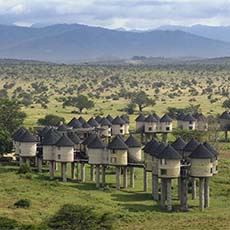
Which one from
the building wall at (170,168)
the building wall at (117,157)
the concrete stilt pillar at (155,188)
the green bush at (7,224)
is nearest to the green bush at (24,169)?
the building wall at (117,157)

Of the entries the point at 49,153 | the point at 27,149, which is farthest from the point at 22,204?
the point at 27,149

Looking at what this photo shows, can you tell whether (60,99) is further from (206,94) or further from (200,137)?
(200,137)

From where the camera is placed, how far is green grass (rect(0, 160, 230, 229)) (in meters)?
57.0

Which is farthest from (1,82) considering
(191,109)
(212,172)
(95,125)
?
(212,172)

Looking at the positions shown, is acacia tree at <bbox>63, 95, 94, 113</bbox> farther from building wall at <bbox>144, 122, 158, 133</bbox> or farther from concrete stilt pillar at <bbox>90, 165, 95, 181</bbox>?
concrete stilt pillar at <bbox>90, 165, 95, 181</bbox>

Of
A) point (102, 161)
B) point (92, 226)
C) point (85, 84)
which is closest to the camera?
point (92, 226)

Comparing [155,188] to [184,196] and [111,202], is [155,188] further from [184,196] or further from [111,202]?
[111,202]

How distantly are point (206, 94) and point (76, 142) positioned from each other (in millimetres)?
95574

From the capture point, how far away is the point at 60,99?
152500mm

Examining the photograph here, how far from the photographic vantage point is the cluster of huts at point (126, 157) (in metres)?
63.7

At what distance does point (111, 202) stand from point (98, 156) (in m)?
8.16

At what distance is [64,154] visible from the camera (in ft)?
239

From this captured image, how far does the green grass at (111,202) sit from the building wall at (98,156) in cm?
266

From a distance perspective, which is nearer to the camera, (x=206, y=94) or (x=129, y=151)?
(x=129, y=151)
